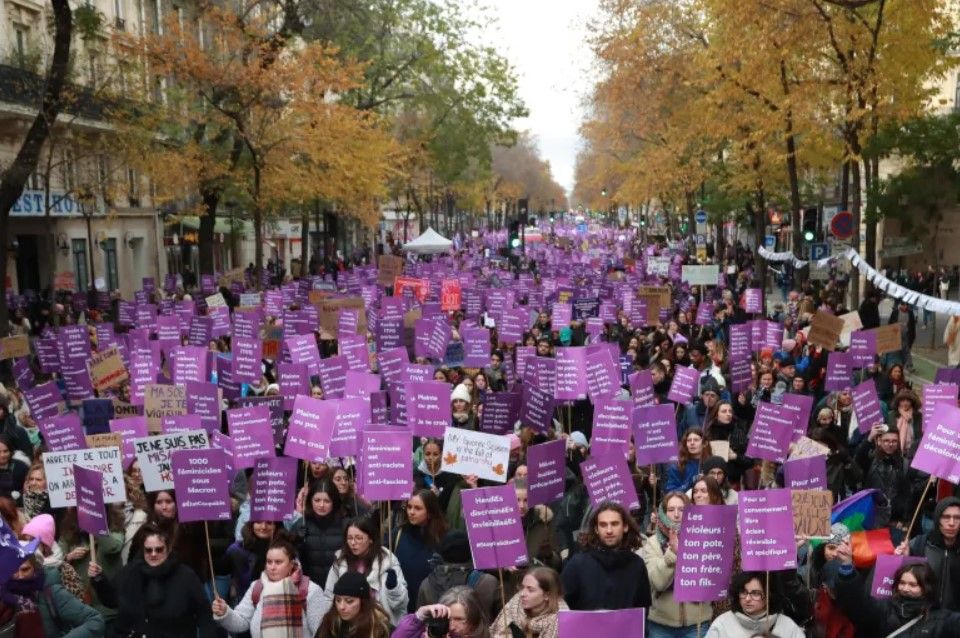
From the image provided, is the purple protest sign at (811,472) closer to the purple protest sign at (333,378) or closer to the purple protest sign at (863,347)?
the purple protest sign at (863,347)

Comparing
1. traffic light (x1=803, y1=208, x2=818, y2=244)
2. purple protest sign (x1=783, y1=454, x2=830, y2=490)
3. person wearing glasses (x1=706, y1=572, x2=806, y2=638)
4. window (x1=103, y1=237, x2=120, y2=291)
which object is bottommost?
window (x1=103, y1=237, x2=120, y2=291)

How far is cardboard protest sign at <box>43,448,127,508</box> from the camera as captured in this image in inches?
314

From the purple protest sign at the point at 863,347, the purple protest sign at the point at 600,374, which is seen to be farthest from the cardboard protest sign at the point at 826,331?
the purple protest sign at the point at 600,374

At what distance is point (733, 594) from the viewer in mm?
6133

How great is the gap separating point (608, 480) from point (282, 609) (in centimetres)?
259

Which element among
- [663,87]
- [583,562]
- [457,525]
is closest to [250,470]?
[457,525]

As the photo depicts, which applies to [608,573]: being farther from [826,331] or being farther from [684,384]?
[826,331]

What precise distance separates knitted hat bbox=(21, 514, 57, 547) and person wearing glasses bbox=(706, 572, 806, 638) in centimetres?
385

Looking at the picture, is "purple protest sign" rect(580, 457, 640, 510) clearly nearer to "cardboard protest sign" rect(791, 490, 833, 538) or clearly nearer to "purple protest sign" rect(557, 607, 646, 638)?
"cardboard protest sign" rect(791, 490, 833, 538)

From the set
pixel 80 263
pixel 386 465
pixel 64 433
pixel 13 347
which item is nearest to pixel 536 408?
pixel 386 465

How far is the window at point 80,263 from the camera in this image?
130 ft

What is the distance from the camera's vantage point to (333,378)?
43.2 feet

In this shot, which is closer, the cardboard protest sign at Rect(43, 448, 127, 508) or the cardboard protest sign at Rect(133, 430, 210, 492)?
the cardboard protest sign at Rect(43, 448, 127, 508)

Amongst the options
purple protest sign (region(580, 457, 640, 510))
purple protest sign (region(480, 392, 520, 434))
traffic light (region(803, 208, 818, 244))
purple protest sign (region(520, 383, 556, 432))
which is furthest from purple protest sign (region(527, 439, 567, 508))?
traffic light (region(803, 208, 818, 244))
